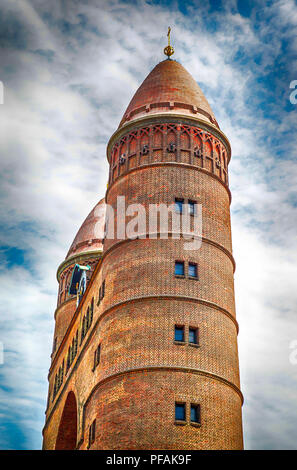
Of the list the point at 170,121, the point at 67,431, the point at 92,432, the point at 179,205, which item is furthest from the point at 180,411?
the point at 67,431

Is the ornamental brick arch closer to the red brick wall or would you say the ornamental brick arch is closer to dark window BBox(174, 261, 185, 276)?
the red brick wall

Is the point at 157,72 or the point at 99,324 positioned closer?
the point at 99,324

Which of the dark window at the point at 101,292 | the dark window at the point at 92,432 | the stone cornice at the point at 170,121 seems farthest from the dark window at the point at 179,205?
the dark window at the point at 92,432

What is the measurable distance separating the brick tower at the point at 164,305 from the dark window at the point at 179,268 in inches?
1.9

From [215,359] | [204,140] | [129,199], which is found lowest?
[215,359]

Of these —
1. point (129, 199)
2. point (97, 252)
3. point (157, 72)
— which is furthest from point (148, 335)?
point (97, 252)

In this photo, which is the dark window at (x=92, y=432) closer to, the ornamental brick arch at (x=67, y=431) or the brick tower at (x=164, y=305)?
the brick tower at (x=164, y=305)

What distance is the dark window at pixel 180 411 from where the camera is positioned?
29.1 meters

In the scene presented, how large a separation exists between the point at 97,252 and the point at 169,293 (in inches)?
1092
